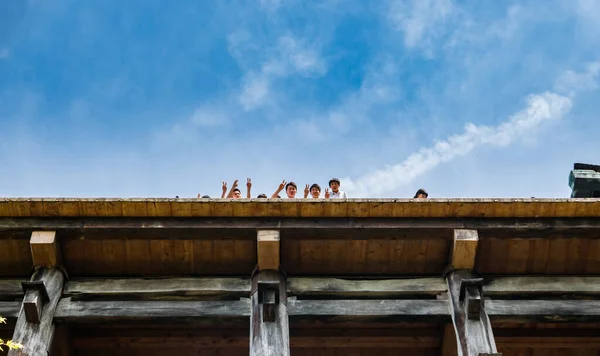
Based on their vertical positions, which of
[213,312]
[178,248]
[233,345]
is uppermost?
[178,248]

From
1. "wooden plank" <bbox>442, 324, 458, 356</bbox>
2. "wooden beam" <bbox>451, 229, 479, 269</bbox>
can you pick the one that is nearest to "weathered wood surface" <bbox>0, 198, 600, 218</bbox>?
"wooden beam" <bbox>451, 229, 479, 269</bbox>

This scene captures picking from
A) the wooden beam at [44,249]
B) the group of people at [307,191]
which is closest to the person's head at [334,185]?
the group of people at [307,191]

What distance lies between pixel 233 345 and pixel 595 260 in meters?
4.43

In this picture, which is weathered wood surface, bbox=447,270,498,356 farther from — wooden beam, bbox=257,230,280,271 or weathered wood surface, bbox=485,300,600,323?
wooden beam, bbox=257,230,280,271

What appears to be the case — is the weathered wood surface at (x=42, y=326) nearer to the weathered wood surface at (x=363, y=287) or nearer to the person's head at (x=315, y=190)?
the weathered wood surface at (x=363, y=287)

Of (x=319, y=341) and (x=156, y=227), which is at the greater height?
(x=156, y=227)

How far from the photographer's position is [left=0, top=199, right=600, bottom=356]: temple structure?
7.35 m

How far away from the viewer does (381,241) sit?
771 centimetres

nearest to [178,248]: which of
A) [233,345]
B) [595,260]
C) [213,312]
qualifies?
[213,312]

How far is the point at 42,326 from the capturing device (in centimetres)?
706

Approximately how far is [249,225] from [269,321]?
1.07 meters

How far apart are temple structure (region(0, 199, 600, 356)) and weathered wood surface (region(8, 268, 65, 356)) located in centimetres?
2

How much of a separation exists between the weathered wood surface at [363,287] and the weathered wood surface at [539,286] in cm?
57

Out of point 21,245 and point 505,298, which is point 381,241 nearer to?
point 505,298
